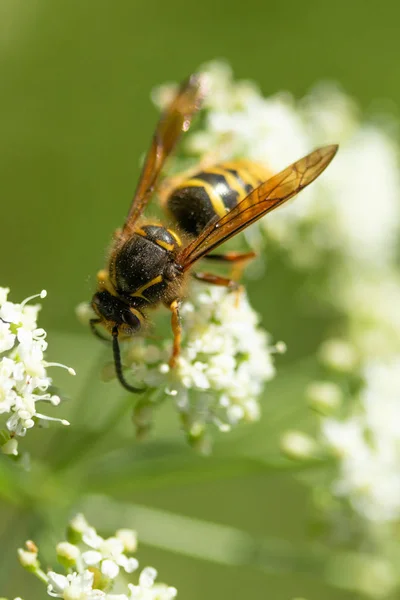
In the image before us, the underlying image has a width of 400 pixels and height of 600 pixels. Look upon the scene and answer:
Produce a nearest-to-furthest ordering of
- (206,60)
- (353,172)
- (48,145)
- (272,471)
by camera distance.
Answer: (272,471) → (353,172) → (48,145) → (206,60)

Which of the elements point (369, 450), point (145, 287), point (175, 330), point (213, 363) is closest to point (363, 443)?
point (369, 450)

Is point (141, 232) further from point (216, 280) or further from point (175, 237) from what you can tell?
point (216, 280)

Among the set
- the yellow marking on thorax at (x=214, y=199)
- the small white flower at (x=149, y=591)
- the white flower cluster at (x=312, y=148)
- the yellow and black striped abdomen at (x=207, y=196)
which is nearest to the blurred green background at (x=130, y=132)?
the white flower cluster at (x=312, y=148)

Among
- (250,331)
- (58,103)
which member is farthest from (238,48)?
(250,331)

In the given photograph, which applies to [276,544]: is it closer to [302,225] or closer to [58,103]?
[302,225]

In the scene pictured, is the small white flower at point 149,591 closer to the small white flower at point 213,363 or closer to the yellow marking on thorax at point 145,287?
the small white flower at point 213,363

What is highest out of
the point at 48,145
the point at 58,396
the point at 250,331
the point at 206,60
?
the point at 206,60

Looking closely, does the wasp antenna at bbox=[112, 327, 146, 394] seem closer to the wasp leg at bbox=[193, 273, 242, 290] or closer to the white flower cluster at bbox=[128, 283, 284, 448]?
the white flower cluster at bbox=[128, 283, 284, 448]
